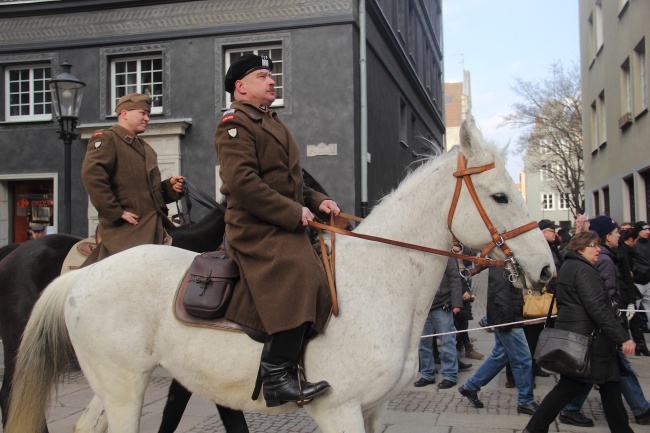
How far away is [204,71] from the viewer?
15266 mm

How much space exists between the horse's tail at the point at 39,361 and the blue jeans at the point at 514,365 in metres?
4.56

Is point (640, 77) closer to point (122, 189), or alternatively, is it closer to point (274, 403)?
point (122, 189)

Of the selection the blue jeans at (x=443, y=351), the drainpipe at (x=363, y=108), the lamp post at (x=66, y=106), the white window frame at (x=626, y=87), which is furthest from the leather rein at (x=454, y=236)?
the white window frame at (x=626, y=87)

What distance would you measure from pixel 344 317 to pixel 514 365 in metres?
4.20

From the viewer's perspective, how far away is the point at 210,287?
11.0 ft

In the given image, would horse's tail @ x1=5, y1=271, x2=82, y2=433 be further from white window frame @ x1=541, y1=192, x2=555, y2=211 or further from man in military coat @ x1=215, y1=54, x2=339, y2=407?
white window frame @ x1=541, y1=192, x2=555, y2=211

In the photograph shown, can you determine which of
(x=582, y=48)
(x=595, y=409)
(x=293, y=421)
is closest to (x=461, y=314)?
(x=595, y=409)

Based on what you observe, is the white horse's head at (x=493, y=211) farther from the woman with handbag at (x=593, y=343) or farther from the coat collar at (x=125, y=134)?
the coat collar at (x=125, y=134)

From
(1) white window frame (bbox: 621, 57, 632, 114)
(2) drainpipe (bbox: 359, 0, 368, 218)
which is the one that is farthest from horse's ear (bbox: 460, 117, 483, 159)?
(1) white window frame (bbox: 621, 57, 632, 114)

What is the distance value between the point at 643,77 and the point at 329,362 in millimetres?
16530

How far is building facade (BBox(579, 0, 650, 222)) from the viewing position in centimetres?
1628

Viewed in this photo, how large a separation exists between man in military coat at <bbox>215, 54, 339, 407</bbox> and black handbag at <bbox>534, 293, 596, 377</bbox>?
2.76m

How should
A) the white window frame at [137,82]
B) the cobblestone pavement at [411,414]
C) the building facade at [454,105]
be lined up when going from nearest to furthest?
the cobblestone pavement at [411,414] → the white window frame at [137,82] → the building facade at [454,105]

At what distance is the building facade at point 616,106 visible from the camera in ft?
53.4
